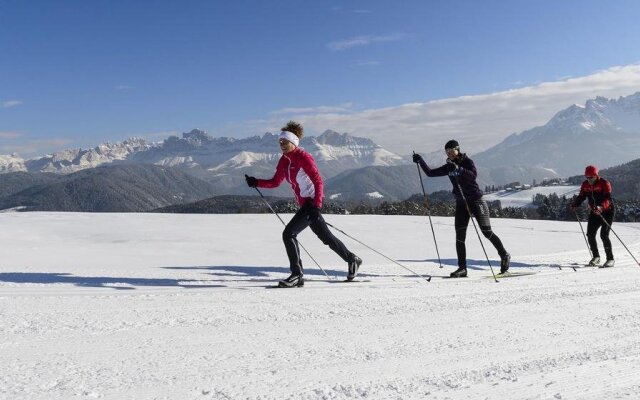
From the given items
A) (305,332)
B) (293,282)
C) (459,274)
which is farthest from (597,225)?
(305,332)

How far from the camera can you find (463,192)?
26.0ft

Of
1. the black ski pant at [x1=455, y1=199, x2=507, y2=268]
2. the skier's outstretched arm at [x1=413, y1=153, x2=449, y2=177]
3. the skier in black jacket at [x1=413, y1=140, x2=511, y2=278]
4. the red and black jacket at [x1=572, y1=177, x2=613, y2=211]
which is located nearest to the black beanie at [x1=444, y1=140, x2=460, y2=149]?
the skier in black jacket at [x1=413, y1=140, x2=511, y2=278]

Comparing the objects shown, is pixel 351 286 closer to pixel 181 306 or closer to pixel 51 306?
pixel 181 306

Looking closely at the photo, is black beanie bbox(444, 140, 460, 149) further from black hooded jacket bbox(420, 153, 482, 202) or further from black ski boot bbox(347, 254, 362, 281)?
black ski boot bbox(347, 254, 362, 281)

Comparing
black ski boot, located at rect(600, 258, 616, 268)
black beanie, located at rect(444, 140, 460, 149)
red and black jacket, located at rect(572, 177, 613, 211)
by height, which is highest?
black beanie, located at rect(444, 140, 460, 149)

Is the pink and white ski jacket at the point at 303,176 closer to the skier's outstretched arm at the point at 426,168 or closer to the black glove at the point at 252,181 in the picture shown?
the black glove at the point at 252,181

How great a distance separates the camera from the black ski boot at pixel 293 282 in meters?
6.31

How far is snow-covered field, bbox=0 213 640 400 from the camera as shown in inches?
116

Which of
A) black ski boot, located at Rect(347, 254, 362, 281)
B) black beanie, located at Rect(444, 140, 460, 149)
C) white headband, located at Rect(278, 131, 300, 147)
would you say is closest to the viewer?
white headband, located at Rect(278, 131, 300, 147)

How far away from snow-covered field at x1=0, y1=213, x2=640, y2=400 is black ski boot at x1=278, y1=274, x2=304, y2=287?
173 mm

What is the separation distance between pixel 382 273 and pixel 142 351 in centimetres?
466

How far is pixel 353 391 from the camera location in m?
2.87

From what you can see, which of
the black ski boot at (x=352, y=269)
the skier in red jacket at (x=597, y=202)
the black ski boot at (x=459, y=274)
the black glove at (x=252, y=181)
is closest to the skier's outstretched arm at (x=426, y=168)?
the black ski boot at (x=459, y=274)

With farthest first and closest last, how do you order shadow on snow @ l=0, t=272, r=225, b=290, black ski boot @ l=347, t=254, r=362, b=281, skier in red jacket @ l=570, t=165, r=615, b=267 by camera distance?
skier in red jacket @ l=570, t=165, r=615, b=267 → black ski boot @ l=347, t=254, r=362, b=281 → shadow on snow @ l=0, t=272, r=225, b=290
